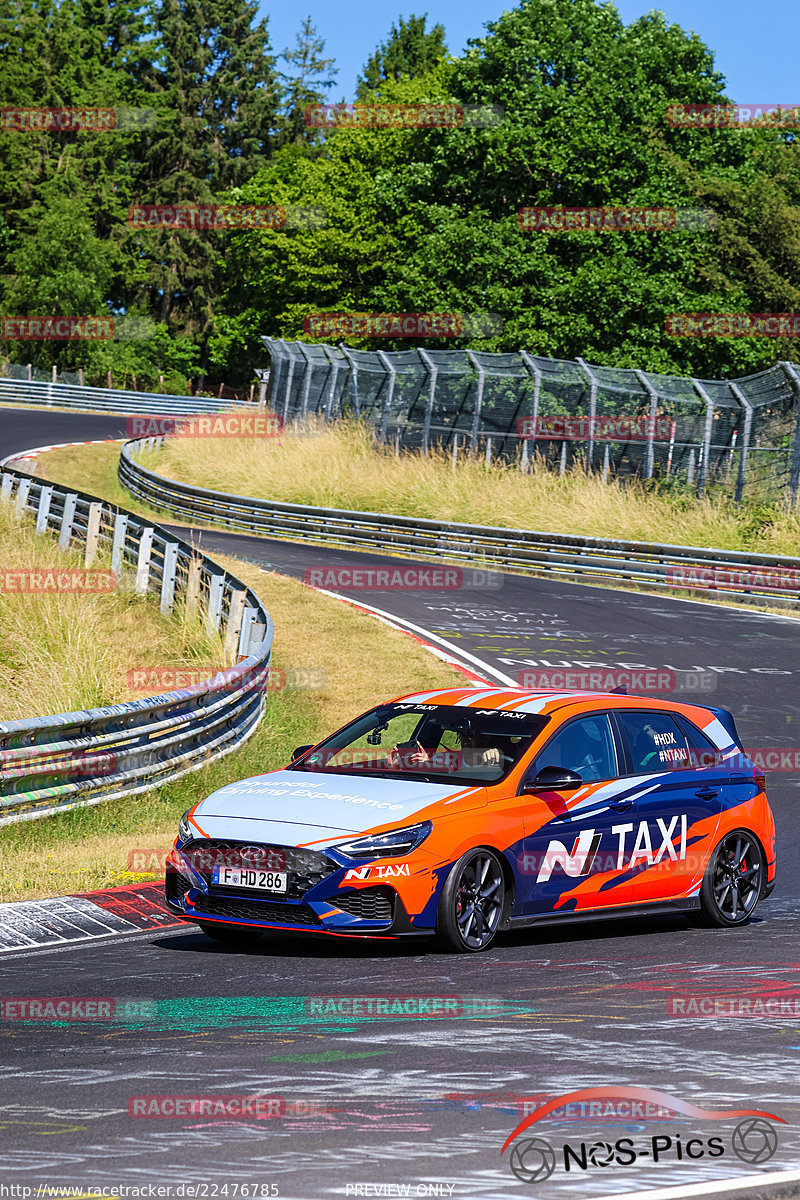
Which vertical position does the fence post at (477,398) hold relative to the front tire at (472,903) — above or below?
above

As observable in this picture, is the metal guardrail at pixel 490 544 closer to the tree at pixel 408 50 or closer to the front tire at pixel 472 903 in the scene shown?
the front tire at pixel 472 903

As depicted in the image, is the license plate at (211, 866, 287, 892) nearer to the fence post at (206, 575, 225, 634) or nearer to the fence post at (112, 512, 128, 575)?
the fence post at (206, 575, 225, 634)

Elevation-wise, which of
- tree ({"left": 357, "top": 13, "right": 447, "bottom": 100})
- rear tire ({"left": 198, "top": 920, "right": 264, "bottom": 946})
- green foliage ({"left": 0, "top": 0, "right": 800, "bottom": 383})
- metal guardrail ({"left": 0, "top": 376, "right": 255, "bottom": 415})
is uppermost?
tree ({"left": 357, "top": 13, "right": 447, "bottom": 100})

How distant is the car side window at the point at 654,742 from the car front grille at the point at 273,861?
2448 millimetres

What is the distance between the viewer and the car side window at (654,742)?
9.84 m

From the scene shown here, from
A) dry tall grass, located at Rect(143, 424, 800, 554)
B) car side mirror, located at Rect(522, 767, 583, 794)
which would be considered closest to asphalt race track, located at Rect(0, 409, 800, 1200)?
car side mirror, located at Rect(522, 767, 583, 794)

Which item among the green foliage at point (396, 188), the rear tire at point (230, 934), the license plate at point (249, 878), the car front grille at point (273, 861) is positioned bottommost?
the rear tire at point (230, 934)

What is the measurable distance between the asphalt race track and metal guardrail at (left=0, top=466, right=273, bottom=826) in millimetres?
2708

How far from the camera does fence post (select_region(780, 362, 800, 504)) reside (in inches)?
1164

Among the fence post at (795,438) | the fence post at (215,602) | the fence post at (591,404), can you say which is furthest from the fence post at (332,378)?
the fence post at (215,602)

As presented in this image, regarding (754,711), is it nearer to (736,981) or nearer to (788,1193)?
(736,981)

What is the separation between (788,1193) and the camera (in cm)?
470

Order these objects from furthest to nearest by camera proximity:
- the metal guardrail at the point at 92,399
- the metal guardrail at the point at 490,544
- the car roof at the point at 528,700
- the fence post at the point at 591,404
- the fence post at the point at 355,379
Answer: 1. the metal guardrail at the point at 92,399
2. the fence post at the point at 355,379
3. the fence post at the point at 591,404
4. the metal guardrail at the point at 490,544
5. the car roof at the point at 528,700

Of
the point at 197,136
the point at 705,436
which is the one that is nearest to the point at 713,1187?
the point at 705,436
